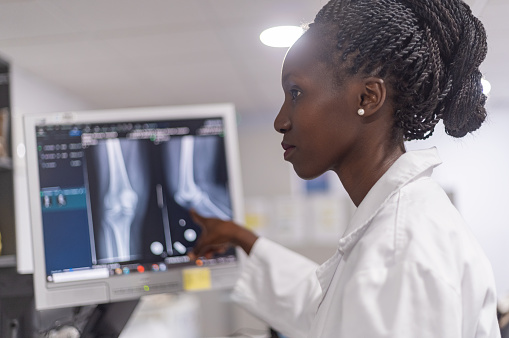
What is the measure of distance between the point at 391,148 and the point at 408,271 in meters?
0.27

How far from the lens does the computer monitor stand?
1154mm

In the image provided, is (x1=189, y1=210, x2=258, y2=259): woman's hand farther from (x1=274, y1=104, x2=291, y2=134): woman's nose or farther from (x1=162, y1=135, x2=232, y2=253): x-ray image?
(x1=274, y1=104, x2=291, y2=134): woman's nose

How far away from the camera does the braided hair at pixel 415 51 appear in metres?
0.76

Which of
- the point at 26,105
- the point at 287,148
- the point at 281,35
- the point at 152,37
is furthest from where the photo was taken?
the point at 26,105

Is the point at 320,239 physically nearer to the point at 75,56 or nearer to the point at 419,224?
the point at 75,56

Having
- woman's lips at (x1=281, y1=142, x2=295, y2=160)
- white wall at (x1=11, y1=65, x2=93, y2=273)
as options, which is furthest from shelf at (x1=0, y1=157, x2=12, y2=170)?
woman's lips at (x1=281, y1=142, x2=295, y2=160)

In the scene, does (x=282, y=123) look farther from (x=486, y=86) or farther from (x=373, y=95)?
(x=486, y=86)

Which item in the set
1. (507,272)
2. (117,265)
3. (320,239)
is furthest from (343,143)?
(507,272)

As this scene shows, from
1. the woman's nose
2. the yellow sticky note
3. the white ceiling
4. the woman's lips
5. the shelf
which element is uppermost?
the white ceiling

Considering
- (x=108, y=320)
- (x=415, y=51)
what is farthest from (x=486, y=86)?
(x=108, y=320)

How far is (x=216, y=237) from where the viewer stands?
3.98ft

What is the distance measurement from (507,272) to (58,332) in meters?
3.14

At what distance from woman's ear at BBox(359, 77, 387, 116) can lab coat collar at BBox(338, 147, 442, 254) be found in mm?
80

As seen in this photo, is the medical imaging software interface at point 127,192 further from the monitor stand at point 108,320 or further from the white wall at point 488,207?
Result: the white wall at point 488,207
